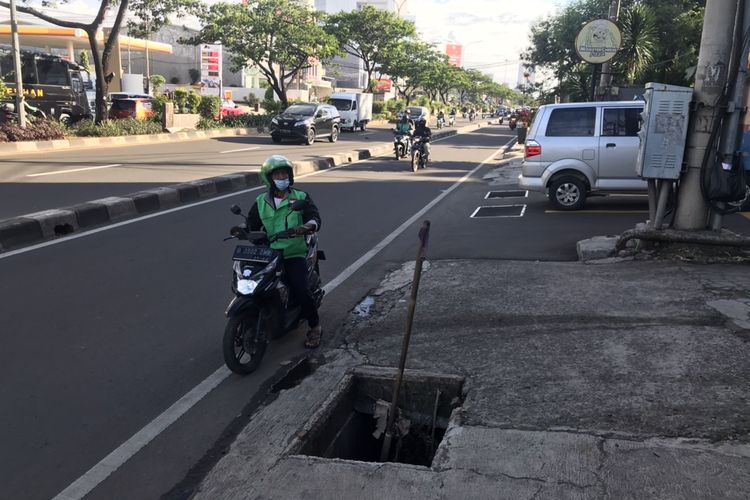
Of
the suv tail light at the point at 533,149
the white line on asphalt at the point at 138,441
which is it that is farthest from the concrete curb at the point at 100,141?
the white line on asphalt at the point at 138,441

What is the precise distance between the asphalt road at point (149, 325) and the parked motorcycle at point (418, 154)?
6.54m

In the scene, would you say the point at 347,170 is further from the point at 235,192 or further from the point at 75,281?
the point at 75,281

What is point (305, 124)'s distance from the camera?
25.9 meters

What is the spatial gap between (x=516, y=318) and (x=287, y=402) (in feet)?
7.13

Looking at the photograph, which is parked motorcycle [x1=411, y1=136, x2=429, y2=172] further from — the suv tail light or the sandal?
the sandal

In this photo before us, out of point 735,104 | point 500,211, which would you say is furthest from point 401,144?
point 735,104

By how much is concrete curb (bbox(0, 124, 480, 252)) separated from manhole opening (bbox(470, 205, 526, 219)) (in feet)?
16.9

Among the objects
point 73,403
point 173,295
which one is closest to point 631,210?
point 173,295

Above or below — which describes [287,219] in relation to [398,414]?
above

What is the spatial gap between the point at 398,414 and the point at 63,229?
6.70 meters

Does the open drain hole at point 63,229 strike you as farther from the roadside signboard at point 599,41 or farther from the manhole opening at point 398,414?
the roadside signboard at point 599,41

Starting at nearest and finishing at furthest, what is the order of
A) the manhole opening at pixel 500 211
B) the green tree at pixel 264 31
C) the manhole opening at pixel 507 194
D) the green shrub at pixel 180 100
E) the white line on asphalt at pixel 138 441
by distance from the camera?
the white line on asphalt at pixel 138 441 → the manhole opening at pixel 500 211 → the manhole opening at pixel 507 194 → the green shrub at pixel 180 100 → the green tree at pixel 264 31

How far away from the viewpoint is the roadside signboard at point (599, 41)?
1385 cm

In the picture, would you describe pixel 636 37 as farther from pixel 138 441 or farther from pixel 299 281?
pixel 138 441
